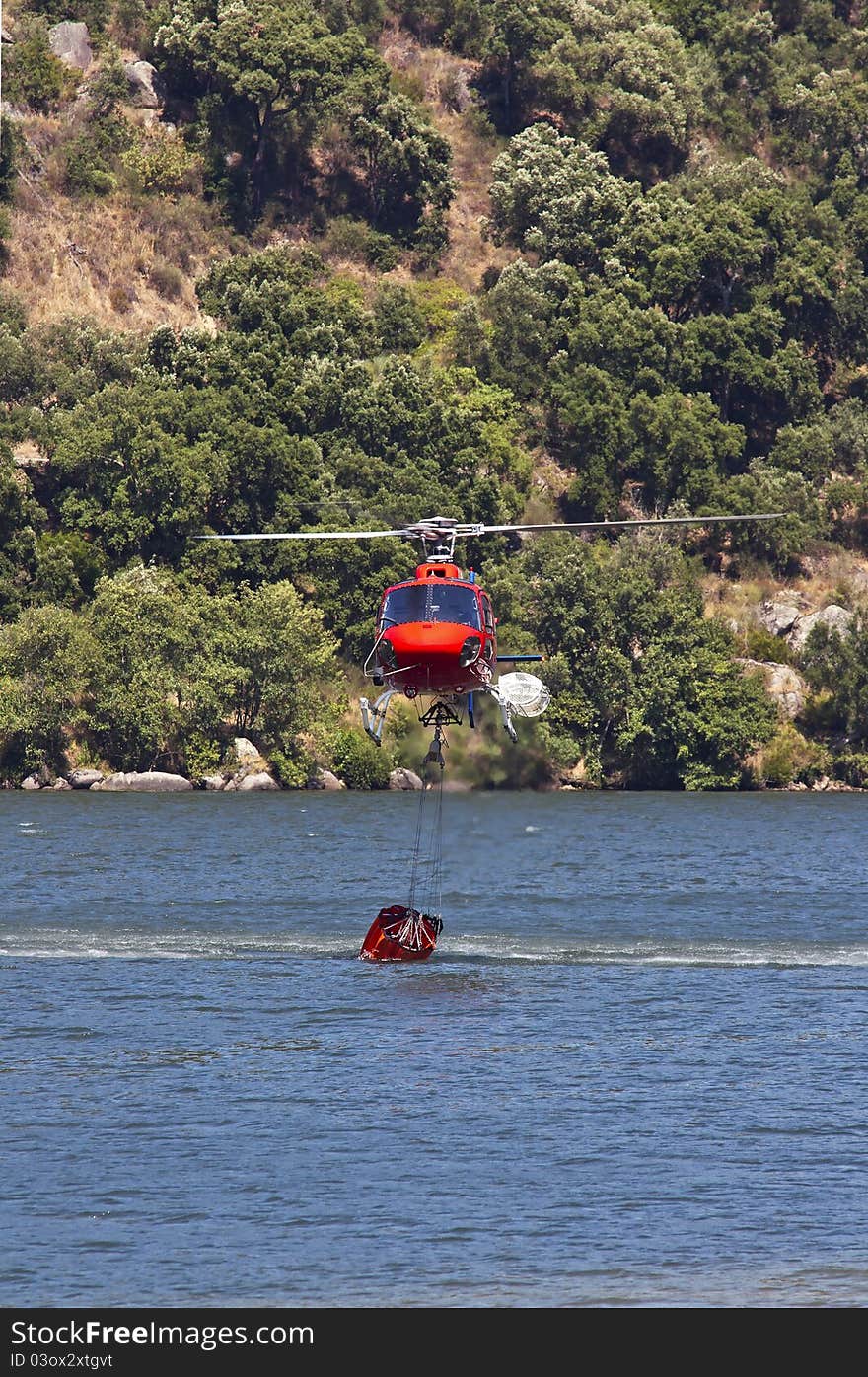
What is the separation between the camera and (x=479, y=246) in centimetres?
15450

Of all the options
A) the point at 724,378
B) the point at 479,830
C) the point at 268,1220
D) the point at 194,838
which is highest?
the point at 724,378

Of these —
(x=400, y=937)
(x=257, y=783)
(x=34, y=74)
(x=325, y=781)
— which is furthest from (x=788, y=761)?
(x=34, y=74)

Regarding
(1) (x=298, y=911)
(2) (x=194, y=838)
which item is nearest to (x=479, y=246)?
(2) (x=194, y=838)

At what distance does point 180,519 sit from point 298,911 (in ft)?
185

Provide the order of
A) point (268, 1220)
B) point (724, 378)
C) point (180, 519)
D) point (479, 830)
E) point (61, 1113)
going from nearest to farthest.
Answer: point (268, 1220), point (61, 1113), point (479, 830), point (180, 519), point (724, 378)

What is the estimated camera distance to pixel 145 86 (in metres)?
153

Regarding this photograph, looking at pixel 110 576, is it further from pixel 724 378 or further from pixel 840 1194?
pixel 840 1194

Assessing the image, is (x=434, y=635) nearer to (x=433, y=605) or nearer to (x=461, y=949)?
(x=433, y=605)

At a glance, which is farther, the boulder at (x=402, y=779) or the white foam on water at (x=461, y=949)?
the boulder at (x=402, y=779)

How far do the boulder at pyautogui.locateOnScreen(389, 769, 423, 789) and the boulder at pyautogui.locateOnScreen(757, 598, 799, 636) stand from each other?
2664 centimetres

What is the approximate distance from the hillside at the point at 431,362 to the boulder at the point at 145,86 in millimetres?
502

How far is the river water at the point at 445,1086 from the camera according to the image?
27.7m

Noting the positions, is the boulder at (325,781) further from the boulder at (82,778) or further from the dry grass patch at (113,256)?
the dry grass patch at (113,256)

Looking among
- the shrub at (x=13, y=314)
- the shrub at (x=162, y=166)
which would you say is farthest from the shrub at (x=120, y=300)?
the shrub at (x=162, y=166)
